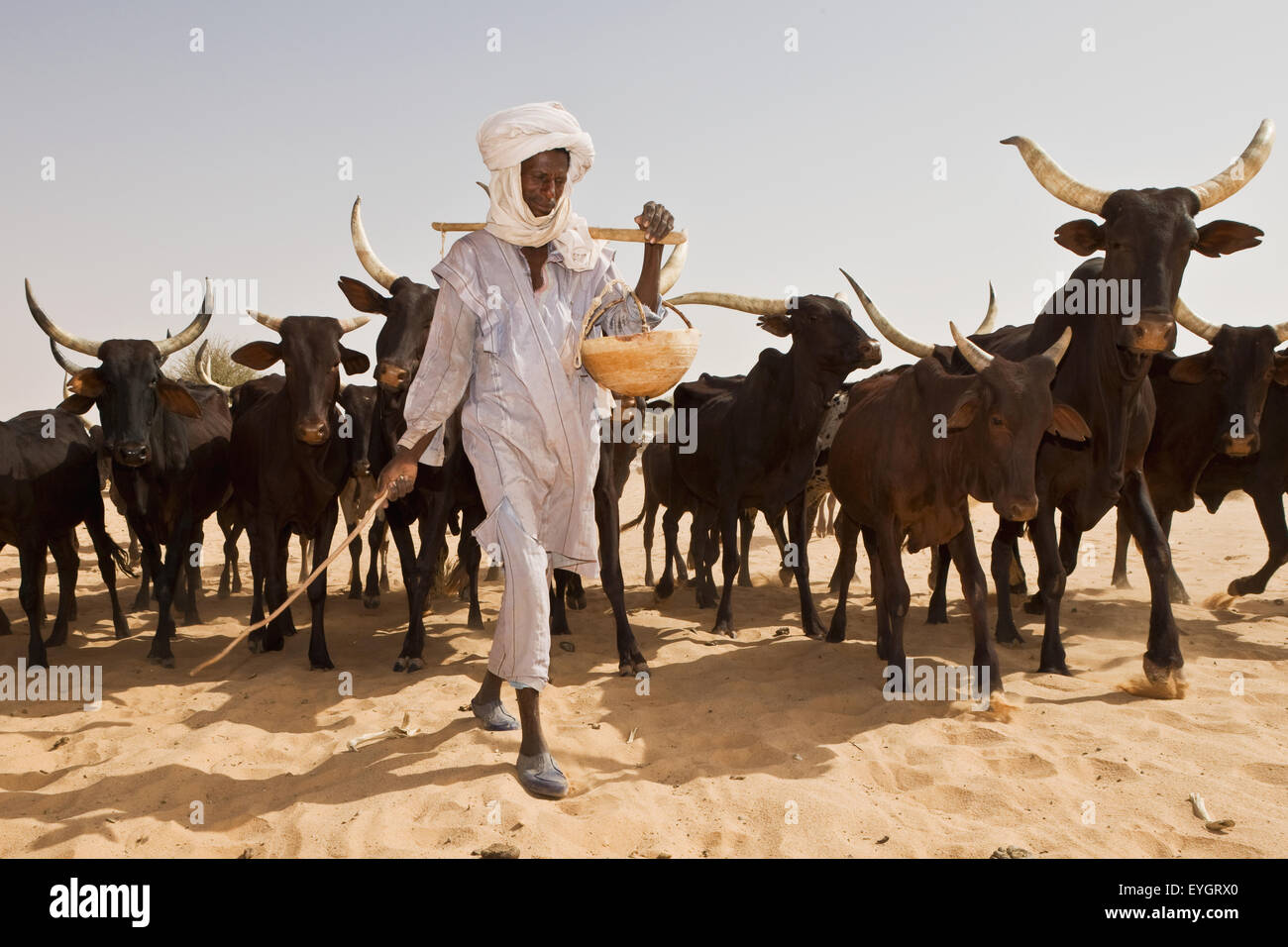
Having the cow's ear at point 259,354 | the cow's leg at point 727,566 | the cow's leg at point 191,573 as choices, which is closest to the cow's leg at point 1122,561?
the cow's leg at point 727,566

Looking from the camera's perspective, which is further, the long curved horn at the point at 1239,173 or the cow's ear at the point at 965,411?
the long curved horn at the point at 1239,173

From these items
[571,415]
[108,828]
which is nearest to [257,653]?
[108,828]

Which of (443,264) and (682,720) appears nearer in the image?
(443,264)

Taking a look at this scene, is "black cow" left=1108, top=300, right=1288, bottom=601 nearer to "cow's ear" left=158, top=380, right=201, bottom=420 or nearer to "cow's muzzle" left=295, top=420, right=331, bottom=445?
"cow's muzzle" left=295, top=420, right=331, bottom=445

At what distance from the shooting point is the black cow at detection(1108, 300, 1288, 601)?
779 cm

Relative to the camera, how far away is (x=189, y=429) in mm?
8461

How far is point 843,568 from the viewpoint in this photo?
828 cm

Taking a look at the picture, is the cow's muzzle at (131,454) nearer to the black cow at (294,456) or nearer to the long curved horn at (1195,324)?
the black cow at (294,456)

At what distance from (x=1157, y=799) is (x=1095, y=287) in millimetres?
3357

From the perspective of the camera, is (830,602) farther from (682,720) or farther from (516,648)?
(516,648)

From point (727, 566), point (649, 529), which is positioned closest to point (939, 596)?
point (727, 566)

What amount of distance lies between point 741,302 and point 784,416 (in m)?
1.05

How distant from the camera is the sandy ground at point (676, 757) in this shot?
3.91m

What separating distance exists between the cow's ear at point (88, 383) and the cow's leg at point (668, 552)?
488 cm
